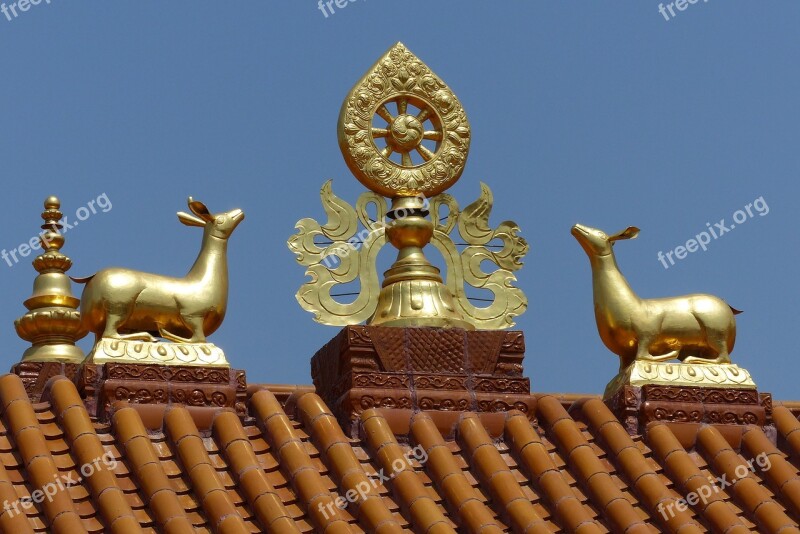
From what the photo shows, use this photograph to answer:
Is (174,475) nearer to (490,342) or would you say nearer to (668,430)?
(490,342)

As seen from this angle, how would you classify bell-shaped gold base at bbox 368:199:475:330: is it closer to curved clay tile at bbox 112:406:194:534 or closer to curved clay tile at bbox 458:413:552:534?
curved clay tile at bbox 458:413:552:534

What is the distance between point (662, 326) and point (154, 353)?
3302mm

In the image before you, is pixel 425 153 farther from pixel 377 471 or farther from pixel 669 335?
pixel 377 471

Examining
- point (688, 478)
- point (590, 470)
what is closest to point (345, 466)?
point (590, 470)

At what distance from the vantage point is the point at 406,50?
523 inches

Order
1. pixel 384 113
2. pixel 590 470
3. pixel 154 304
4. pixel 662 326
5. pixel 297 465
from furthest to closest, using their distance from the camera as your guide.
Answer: pixel 384 113, pixel 662 326, pixel 154 304, pixel 590 470, pixel 297 465

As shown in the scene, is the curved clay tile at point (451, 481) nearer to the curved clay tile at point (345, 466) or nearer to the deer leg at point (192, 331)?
the curved clay tile at point (345, 466)

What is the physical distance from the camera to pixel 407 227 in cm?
1286

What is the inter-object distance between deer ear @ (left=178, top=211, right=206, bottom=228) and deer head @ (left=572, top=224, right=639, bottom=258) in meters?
2.48

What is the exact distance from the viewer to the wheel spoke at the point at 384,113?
1318 centimetres

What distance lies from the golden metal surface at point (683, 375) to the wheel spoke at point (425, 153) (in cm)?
191

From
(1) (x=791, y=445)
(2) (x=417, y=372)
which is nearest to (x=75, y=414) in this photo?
(2) (x=417, y=372)

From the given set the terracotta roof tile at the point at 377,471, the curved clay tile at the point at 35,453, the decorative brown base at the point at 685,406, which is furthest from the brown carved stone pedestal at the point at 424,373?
the curved clay tile at the point at 35,453

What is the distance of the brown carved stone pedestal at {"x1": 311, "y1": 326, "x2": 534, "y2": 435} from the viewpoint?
12.1 metres
